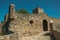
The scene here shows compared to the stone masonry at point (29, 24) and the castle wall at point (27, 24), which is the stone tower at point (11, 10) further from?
the castle wall at point (27, 24)

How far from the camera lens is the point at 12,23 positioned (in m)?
19.5

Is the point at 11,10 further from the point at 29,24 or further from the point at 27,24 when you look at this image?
the point at 29,24

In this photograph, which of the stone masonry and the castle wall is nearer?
the stone masonry

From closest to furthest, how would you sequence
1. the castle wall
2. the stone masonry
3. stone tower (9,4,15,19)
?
the stone masonry < the castle wall < stone tower (9,4,15,19)

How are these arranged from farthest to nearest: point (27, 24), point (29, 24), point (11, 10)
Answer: point (29, 24) < point (27, 24) < point (11, 10)

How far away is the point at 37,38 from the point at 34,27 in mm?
4754

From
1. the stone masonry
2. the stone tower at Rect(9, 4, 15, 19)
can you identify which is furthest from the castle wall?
the stone tower at Rect(9, 4, 15, 19)

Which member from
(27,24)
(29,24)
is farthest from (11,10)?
(29,24)

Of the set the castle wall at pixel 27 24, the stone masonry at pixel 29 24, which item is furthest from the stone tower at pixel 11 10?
the castle wall at pixel 27 24

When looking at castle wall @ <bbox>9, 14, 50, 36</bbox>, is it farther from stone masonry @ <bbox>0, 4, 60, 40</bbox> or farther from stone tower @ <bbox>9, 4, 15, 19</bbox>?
stone tower @ <bbox>9, 4, 15, 19</bbox>

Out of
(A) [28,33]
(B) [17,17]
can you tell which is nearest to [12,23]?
(B) [17,17]

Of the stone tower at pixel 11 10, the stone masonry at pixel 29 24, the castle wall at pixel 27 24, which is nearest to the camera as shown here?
the stone masonry at pixel 29 24

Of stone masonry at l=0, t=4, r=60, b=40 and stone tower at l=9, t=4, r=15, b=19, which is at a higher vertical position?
stone tower at l=9, t=4, r=15, b=19

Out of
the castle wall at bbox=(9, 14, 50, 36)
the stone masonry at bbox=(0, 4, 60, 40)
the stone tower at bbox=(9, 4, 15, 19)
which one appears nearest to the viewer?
the stone masonry at bbox=(0, 4, 60, 40)
